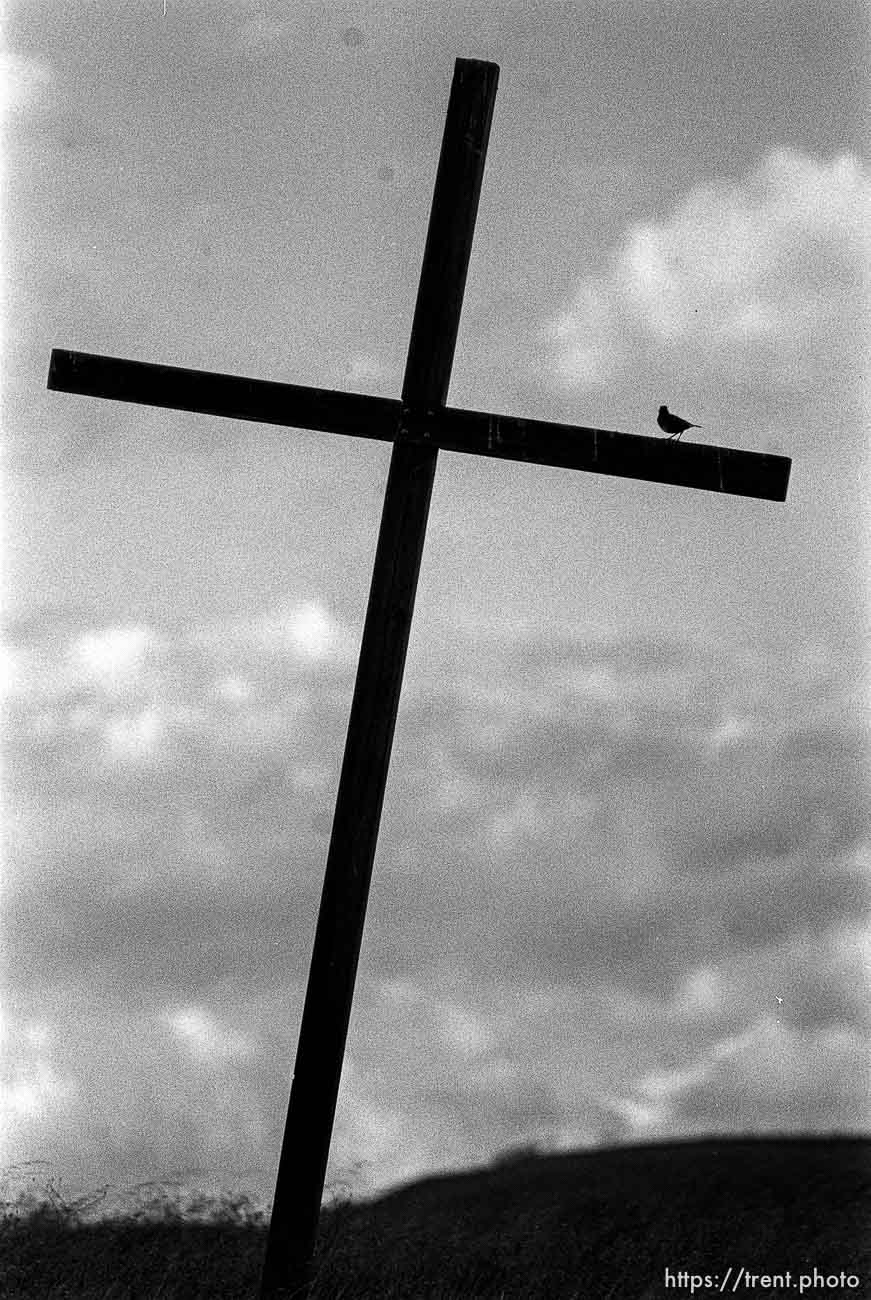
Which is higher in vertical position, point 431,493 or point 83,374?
point 83,374

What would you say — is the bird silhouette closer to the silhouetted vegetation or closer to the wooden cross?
the wooden cross

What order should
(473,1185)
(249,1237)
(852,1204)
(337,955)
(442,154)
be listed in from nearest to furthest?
(337,955) < (442,154) < (249,1237) < (852,1204) < (473,1185)

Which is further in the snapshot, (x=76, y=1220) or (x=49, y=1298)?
(x=76, y=1220)

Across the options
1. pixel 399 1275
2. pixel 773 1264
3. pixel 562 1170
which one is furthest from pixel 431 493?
pixel 562 1170

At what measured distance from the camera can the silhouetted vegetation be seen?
8.34m

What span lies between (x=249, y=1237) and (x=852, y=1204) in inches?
158

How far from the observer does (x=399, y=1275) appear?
8.42 meters

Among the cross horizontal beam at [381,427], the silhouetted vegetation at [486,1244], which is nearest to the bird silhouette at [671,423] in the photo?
the cross horizontal beam at [381,427]

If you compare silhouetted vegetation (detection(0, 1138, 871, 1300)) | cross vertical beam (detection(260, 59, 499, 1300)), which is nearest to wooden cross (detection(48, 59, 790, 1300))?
cross vertical beam (detection(260, 59, 499, 1300))

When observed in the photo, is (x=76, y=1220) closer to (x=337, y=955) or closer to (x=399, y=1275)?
(x=399, y=1275)

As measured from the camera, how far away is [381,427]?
26.1 feet

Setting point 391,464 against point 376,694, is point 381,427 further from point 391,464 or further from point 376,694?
point 376,694

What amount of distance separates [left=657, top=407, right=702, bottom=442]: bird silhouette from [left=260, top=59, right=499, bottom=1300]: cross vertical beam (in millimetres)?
1264

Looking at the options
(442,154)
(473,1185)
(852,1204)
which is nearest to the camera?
(442,154)
